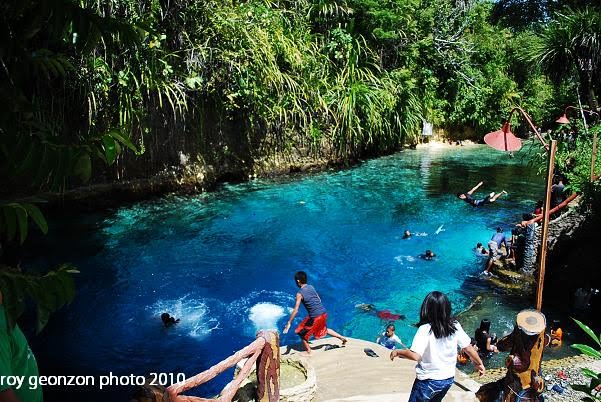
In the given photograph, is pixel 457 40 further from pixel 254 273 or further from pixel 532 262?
pixel 254 273

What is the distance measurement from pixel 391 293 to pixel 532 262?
2.87 m

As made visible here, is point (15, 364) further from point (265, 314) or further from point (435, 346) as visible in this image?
point (265, 314)

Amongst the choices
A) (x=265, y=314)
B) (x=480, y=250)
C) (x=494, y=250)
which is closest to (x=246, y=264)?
(x=265, y=314)

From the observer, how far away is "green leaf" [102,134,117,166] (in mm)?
1783

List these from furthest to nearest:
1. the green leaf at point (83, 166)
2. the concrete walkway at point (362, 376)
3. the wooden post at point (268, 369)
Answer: the concrete walkway at point (362, 376), the wooden post at point (268, 369), the green leaf at point (83, 166)

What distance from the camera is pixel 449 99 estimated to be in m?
24.3

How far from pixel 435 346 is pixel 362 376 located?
194cm

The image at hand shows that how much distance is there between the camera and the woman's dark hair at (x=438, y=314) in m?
3.58

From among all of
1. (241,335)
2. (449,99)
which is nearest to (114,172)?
(241,335)

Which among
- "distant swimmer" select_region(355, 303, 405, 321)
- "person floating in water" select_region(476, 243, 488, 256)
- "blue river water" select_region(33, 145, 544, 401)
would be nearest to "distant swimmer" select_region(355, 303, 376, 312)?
"distant swimmer" select_region(355, 303, 405, 321)

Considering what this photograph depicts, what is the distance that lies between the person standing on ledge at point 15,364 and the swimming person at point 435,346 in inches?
97.5

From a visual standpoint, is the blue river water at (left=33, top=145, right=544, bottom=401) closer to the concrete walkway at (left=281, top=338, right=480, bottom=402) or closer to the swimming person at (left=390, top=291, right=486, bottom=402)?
the concrete walkway at (left=281, top=338, right=480, bottom=402)

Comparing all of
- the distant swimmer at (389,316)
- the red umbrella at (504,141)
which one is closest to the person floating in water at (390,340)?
the distant swimmer at (389,316)

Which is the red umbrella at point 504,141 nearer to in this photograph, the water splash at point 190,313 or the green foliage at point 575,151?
the green foliage at point 575,151
